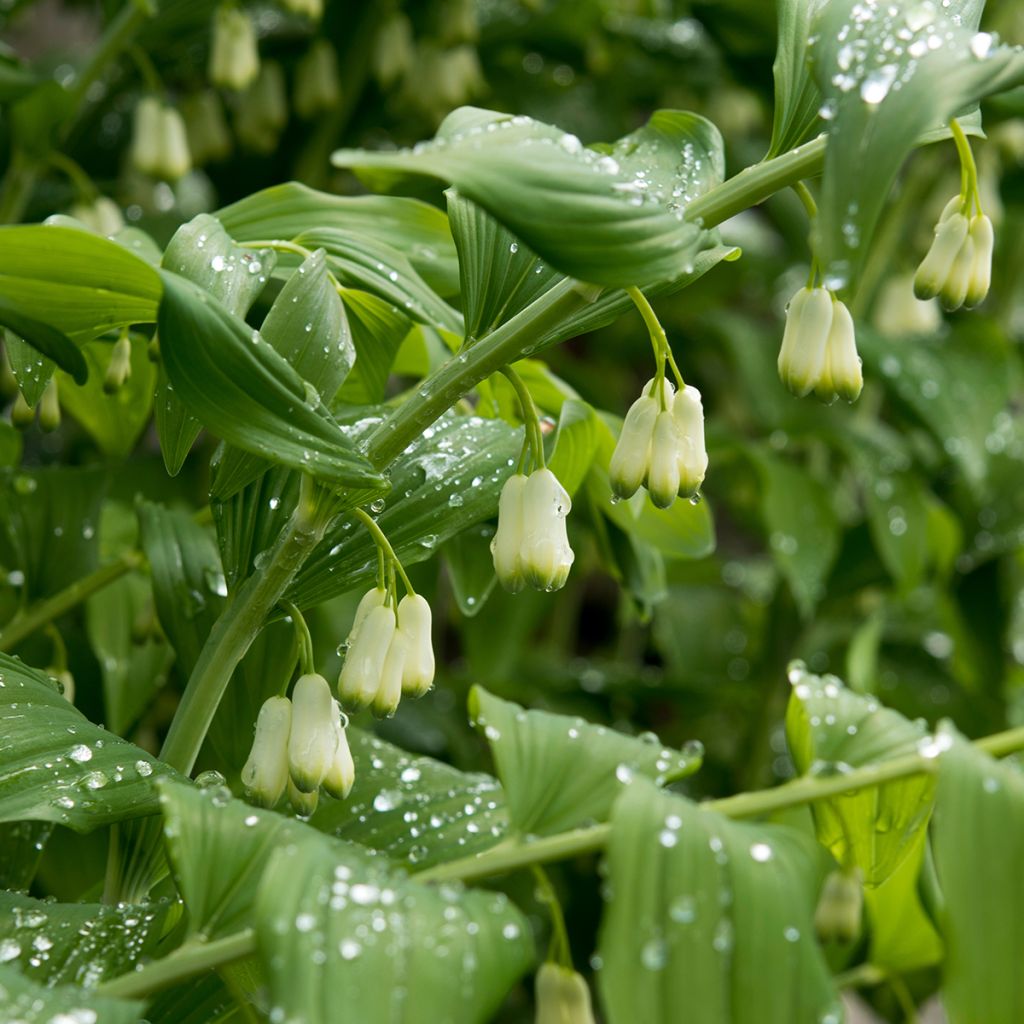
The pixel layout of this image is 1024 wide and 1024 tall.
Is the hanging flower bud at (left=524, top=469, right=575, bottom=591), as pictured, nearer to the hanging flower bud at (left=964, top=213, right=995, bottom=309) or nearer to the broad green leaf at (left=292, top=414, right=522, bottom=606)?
the broad green leaf at (left=292, top=414, right=522, bottom=606)

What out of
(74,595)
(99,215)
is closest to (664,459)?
(74,595)

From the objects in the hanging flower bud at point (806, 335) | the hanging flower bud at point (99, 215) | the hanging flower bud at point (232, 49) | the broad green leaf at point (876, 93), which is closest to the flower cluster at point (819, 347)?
the hanging flower bud at point (806, 335)

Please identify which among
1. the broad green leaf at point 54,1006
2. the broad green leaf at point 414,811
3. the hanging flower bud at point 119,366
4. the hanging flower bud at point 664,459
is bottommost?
the broad green leaf at point 414,811

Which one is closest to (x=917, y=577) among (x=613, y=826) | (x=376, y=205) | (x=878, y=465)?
(x=878, y=465)

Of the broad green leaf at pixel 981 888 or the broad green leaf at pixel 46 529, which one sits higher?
the broad green leaf at pixel 981 888

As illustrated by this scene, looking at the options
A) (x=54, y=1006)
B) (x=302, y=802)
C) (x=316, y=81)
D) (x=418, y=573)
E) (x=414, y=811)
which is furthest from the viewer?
(x=316, y=81)

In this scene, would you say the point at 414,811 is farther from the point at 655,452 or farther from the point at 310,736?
the point at 655,452

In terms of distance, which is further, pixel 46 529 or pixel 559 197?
pixel 46 529

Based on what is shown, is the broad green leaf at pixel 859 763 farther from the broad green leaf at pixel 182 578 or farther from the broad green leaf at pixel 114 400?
the broad green leaf at pixel 114 400
